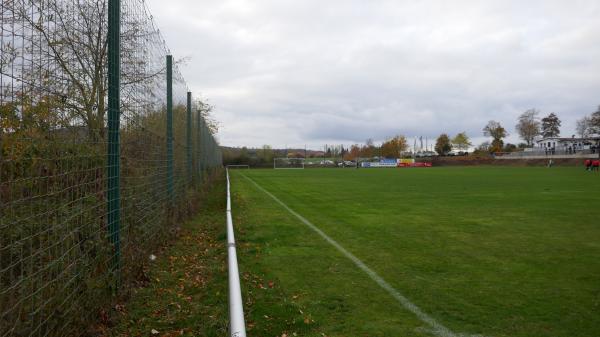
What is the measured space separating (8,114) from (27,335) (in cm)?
139

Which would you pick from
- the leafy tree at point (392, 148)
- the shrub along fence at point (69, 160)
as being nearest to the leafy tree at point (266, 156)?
the leafy tree at point (392, 148)

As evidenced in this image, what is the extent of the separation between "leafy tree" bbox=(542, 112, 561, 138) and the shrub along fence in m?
159

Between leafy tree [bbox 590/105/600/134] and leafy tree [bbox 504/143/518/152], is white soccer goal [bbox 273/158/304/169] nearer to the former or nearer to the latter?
leafy tree [bbox 590/105/600/134]

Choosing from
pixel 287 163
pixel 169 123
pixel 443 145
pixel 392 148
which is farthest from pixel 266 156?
pixel 169 123

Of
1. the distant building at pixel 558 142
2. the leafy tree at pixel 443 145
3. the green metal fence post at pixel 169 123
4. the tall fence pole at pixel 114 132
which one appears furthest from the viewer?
the leafy tree at pixel 443 145

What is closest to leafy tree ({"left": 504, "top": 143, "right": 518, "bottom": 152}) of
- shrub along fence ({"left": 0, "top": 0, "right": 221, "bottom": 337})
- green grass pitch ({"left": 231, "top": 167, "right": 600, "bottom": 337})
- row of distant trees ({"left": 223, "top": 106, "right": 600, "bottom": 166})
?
row of distant trees ({"left": 223, "top": 106, "right": 600, "bottom": 166})

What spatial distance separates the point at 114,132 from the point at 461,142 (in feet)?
518

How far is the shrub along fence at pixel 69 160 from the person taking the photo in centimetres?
307

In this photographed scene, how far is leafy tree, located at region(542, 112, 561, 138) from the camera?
5778 inches

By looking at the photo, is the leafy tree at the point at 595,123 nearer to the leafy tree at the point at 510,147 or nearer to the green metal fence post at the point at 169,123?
the leafy tree at the point at 510,147

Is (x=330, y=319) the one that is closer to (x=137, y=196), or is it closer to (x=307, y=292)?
(x=307, y=292)

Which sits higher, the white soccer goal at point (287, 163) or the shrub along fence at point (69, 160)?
the shrub along fence at point (69, 160)

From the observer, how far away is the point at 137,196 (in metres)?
6.36

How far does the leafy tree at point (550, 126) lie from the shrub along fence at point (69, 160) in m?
159
